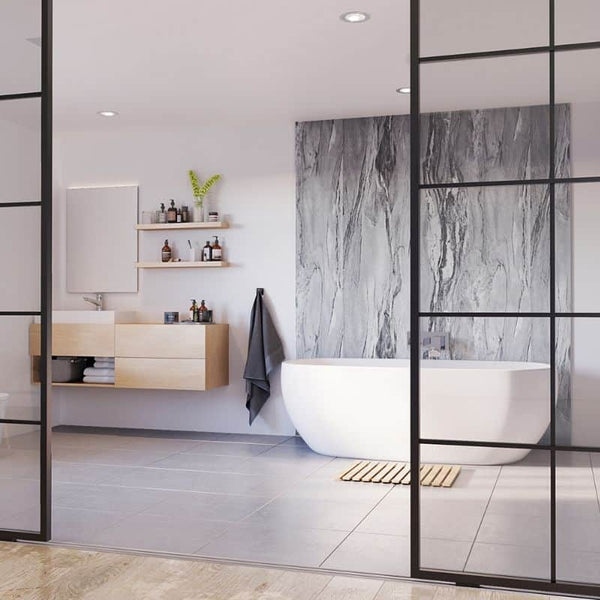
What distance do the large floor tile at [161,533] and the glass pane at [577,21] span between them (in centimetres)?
252

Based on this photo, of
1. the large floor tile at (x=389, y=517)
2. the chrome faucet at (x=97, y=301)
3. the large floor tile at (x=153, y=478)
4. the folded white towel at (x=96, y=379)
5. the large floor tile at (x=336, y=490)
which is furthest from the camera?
the chrome faucet at (x=97, y=301)

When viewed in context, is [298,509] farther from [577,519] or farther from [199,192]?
[199,192]

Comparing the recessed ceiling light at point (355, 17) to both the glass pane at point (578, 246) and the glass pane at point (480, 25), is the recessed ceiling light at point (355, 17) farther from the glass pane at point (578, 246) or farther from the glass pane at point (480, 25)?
the glass pane at point (578, 246)

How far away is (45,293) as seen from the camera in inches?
131

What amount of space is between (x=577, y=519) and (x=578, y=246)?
3.18 feet

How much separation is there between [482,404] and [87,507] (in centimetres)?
221

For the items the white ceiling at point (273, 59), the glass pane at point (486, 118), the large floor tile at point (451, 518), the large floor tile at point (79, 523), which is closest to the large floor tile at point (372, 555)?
the large floor tile at point (451, 518)

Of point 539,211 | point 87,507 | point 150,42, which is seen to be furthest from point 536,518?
point 150,42

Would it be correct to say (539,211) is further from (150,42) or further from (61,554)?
(150,42)

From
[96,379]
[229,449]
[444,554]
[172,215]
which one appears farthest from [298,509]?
[172,215]

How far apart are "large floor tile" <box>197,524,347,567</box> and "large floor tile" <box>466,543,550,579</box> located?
667mm

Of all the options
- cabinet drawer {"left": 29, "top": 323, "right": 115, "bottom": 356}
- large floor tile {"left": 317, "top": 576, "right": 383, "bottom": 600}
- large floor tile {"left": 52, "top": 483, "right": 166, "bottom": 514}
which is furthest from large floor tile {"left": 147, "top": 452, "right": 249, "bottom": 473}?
large floor tile {"left": 317, "top": 576, "right": 383, "bottom": 600}

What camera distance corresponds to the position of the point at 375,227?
20.2 feet

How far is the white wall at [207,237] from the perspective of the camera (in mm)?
6402
